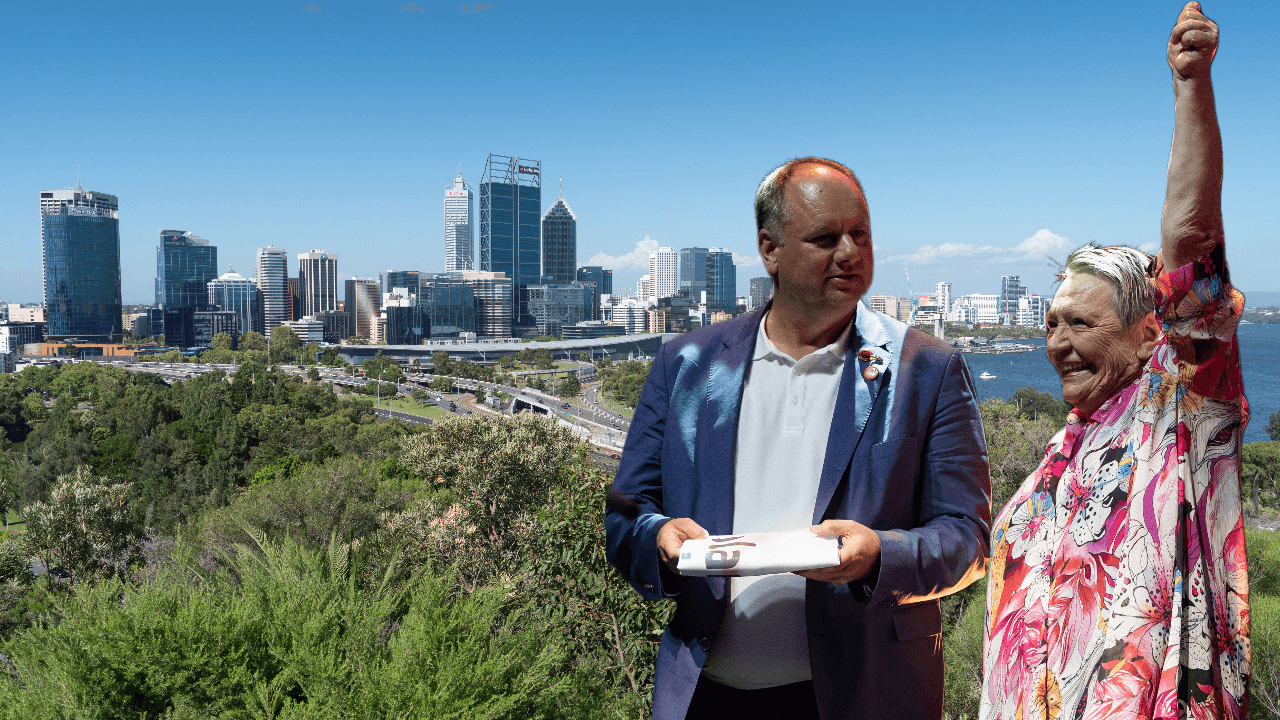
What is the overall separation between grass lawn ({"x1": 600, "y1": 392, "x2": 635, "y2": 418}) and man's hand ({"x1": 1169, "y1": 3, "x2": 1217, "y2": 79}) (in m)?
44.7

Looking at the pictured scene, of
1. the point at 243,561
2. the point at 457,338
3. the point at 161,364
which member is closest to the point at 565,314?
the point at 457,338

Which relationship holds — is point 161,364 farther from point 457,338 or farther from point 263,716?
point 263,716

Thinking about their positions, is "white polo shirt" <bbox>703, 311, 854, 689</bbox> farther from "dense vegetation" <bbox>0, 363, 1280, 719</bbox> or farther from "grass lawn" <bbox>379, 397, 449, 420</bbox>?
"grass lawn" <bbox>379, 397, 449, 420</bbox>

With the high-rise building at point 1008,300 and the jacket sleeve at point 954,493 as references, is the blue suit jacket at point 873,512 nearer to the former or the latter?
the jacket sleeve at point 954,493

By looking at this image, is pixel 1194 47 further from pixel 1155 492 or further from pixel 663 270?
pixel 663 270

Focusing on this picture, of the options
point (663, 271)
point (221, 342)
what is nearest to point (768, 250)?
point (221, 342)

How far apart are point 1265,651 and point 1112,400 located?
5.25 m

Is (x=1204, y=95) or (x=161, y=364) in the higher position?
(x=1204, y=95)

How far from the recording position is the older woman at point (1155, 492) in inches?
32.7

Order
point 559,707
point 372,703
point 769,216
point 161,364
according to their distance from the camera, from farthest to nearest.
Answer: point 161,364 < point 559,707 < point 372,703 < point 769,216

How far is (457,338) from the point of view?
102 metres

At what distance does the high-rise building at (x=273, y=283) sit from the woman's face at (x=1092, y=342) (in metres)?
126

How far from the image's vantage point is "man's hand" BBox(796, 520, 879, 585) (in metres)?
0.95

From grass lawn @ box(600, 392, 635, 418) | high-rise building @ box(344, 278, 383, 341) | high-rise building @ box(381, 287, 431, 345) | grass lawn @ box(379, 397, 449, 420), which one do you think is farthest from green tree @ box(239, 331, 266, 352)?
grass lawn @ box(600, 392, 635, 418)
